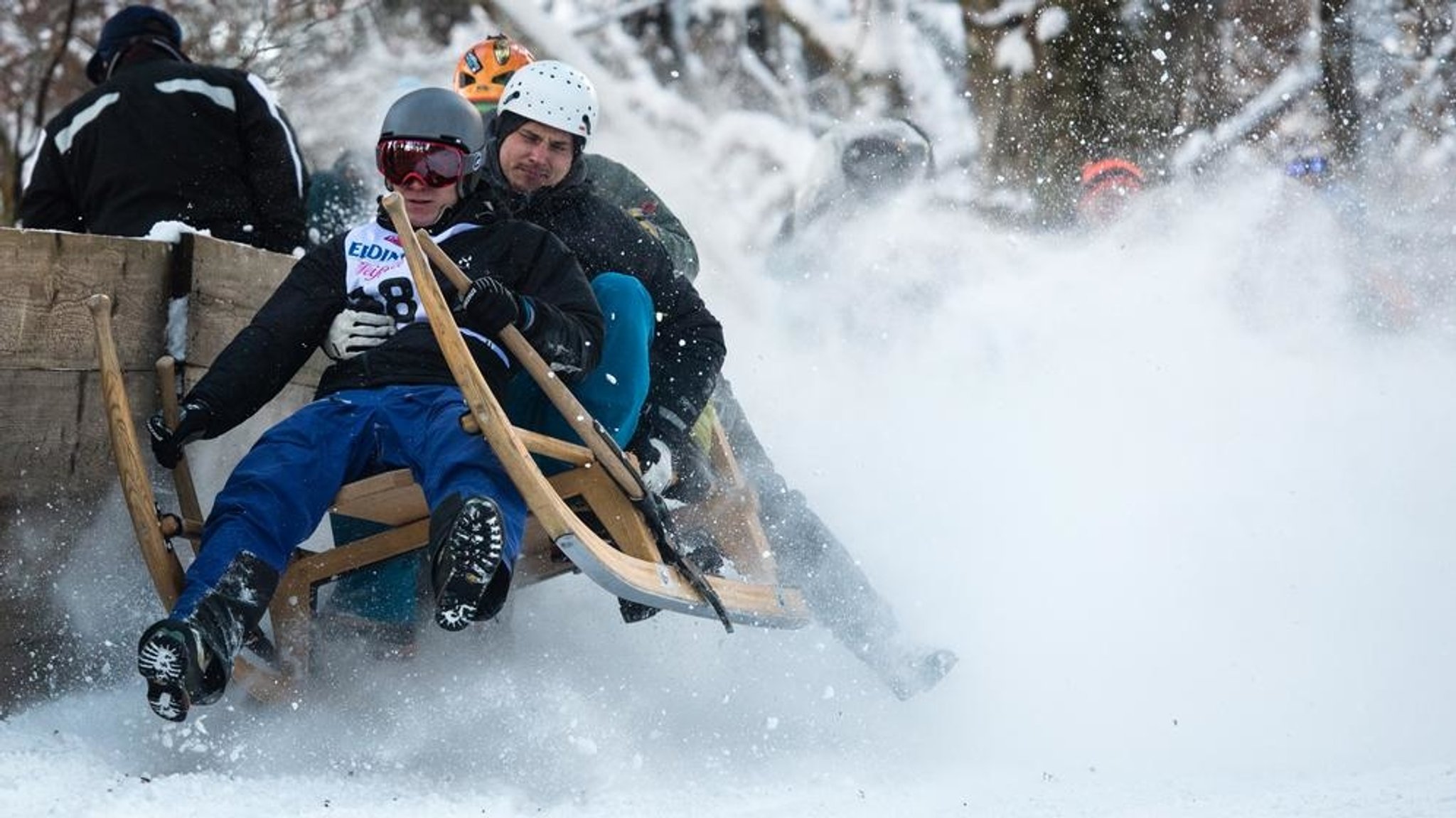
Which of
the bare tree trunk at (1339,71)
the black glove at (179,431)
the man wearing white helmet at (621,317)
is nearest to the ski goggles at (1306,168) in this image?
the bare tree trunk at (1339,71)

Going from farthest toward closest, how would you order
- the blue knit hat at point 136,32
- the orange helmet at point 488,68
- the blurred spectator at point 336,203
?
the blurred spectator at point 336,203 < the orange helmet at point 488,68 < the blue knit hat at point 136,32

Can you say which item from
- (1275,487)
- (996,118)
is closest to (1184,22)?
(996,118)

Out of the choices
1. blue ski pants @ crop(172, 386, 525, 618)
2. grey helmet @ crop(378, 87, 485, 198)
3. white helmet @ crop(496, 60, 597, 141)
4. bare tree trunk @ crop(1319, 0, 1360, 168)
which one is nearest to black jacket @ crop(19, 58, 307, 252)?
white helmet @ crop(496, 60, 597, 141)

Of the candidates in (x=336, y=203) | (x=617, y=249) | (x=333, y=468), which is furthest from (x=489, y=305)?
(x=336, y=203)

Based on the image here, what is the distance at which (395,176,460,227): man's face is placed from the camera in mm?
4277

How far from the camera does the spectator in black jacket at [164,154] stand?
5.28 metres

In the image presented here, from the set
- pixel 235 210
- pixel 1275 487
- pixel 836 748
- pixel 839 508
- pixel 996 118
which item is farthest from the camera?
pixel 996 118

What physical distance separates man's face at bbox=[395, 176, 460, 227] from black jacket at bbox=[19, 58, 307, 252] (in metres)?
1.24

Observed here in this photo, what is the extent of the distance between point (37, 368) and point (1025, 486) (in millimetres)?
3355

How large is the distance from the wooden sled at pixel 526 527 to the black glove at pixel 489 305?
7 cm

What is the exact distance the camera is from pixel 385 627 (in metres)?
4.32

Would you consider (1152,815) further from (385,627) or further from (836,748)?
(385,627)

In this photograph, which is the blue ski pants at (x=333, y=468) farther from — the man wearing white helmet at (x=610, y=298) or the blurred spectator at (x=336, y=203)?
the blurred spectator at (x=336, y=203)

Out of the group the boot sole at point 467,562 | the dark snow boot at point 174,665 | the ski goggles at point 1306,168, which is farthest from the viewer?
the ski goggles at point 1306,168
